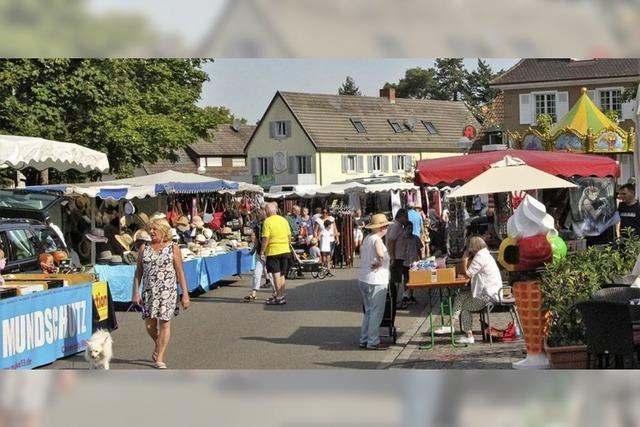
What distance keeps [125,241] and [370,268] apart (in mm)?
6813

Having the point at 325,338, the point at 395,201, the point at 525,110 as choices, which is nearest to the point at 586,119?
the point at 525,110

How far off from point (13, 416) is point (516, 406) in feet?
13.1

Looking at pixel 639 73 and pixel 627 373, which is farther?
pixel 639 73

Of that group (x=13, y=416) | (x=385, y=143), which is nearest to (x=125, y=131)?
(x=385, y=143)

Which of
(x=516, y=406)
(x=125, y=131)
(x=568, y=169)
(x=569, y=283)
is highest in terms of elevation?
(x=125, y=131)

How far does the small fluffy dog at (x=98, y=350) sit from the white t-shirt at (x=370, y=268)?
9.42 feet

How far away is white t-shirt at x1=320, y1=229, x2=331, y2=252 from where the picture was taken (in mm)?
22109

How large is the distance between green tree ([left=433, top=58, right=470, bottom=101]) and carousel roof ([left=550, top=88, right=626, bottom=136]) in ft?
10.7

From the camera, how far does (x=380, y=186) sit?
84.4 ft

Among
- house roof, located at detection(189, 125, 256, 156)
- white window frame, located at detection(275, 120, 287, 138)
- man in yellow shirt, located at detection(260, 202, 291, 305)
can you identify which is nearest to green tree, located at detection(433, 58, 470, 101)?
white window frame, located at detection(275, 120, 287, 138)

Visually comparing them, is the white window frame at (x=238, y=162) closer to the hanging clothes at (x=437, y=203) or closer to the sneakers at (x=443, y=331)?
the hanging clothes at (x=437, y=203)

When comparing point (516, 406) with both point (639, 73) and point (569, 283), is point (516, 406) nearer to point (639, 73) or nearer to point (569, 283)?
point (569, 283)

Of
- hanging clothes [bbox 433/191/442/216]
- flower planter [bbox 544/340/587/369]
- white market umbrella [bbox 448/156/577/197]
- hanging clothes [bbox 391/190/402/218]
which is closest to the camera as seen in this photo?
flower planter [bbox 544/340/587/369]

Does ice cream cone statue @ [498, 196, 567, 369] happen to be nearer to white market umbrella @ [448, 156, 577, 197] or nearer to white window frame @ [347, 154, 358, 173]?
white market umbrella @ [448, 156, 577, 197]
